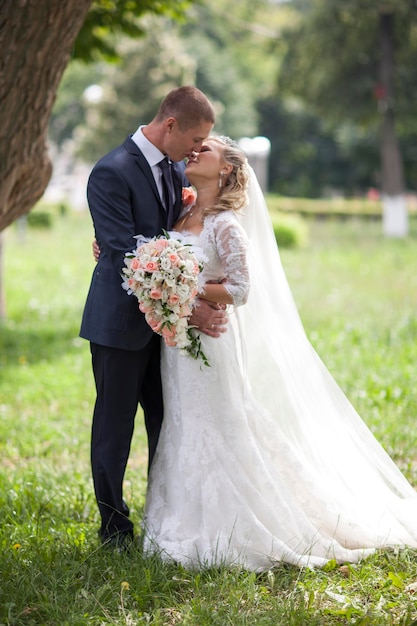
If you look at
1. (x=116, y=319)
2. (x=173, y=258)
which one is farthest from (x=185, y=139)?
(x=116, y=319)

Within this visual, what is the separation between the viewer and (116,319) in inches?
159

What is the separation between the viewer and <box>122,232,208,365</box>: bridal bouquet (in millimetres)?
3695

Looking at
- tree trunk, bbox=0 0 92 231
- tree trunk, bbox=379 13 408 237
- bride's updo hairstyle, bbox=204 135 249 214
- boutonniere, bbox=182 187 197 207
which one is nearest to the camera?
bride's updo hairstyle, bbox=204 135 249 214

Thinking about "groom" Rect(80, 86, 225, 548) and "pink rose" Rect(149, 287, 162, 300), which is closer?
"pink rose" Rect(149, 287, 162, 300)

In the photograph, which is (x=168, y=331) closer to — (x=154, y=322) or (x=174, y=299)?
(x=154, y=322)

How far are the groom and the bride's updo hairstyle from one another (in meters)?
0.15

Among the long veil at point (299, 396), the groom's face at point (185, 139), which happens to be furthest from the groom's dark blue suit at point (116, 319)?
the long veil at point (299, 396)

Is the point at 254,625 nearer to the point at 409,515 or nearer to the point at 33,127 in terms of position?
the point at 409,515

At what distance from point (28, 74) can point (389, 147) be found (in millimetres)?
22485

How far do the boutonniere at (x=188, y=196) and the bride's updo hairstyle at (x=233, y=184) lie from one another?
0.84 ft

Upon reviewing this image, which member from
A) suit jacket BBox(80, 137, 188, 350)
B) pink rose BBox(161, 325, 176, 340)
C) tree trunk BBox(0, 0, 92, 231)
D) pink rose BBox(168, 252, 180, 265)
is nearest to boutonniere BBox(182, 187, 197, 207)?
suit jacket BBox(80, 137, 188, 350)

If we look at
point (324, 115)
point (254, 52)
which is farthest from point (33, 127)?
point (254, 52)

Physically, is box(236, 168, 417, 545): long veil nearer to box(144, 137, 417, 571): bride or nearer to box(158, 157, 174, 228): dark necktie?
box(144, 137, 417, 571): bride

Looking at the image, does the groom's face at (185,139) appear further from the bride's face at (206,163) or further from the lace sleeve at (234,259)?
the lace sleeve at (234,259)
